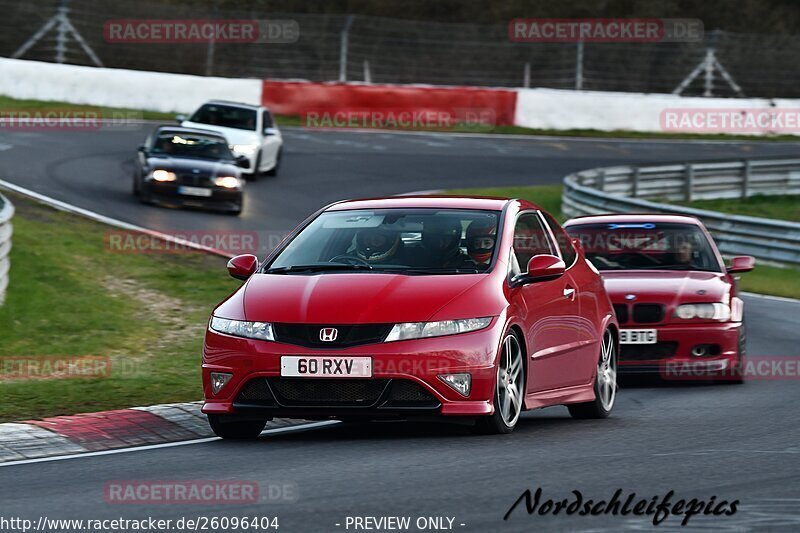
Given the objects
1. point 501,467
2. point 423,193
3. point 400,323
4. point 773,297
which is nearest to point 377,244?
point 400,323

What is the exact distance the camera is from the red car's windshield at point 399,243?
9383 millimetres

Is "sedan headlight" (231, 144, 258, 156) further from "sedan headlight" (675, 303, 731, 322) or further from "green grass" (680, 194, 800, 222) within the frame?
"sedan headlight" (675, 303, 731, 322)

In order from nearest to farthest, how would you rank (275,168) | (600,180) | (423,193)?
(423,193) → (275,168) → (600,180)

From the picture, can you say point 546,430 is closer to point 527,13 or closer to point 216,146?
point 216,146

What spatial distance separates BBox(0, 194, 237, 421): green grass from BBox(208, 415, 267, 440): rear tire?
5.17 feet

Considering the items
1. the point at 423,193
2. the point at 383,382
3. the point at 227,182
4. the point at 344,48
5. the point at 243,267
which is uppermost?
the point at 344,48

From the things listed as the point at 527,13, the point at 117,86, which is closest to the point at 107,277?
the point at 117,86

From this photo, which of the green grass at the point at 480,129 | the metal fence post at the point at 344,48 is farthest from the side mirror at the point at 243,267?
the metal fence post at the point at 344,48

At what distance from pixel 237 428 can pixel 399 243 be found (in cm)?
150

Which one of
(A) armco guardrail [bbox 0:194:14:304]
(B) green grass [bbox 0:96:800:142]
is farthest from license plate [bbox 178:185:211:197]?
(B) green grass [bbox 0:96:800:142]

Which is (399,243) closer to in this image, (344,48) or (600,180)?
(600,180)

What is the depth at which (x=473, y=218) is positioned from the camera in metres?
9.84

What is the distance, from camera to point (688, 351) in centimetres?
1335

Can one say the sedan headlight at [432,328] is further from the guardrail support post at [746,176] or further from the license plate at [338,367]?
the guardrail support post at [746,176]
